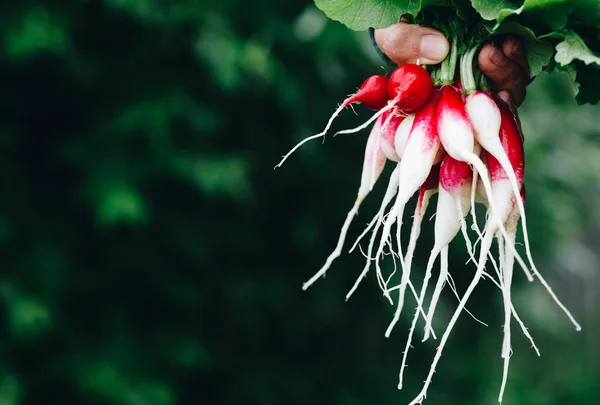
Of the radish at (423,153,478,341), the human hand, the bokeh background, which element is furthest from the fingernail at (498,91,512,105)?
the bokeh background

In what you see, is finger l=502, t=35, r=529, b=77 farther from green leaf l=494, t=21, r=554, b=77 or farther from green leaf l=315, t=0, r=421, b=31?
green leaf l=315, t=0, r=421, b=31

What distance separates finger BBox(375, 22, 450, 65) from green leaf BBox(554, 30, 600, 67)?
157 millimetres

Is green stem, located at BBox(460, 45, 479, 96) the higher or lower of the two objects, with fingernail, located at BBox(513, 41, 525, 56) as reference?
higher

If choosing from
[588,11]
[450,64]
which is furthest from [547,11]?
[450,64]

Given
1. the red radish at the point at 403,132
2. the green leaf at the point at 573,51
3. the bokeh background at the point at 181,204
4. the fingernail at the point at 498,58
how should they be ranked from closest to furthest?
the green leaf at the point at 573,51, the fingernail at the point at 498,58, the red radish at the point at 403,132, the bokeh background at the point at 181,204

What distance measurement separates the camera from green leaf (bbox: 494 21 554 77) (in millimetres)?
865

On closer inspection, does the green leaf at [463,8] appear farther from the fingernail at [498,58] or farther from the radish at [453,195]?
the radish at [453,195]

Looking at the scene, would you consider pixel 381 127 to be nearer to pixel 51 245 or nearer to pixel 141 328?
pixel 51 245

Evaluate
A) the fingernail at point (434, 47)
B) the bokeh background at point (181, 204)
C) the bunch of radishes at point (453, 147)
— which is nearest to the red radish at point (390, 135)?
the bunch of radishes at point (453, 147)

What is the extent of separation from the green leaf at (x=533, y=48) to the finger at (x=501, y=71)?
23 mm

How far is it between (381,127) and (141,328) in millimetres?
1922

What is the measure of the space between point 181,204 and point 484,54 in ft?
6.33

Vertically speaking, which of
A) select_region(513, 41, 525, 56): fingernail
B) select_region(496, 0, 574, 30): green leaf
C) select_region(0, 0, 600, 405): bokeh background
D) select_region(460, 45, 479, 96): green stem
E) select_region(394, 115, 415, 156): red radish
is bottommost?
select_region(496, 0, 574, 30): green leaf

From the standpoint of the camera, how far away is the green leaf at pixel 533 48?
0.87 m
